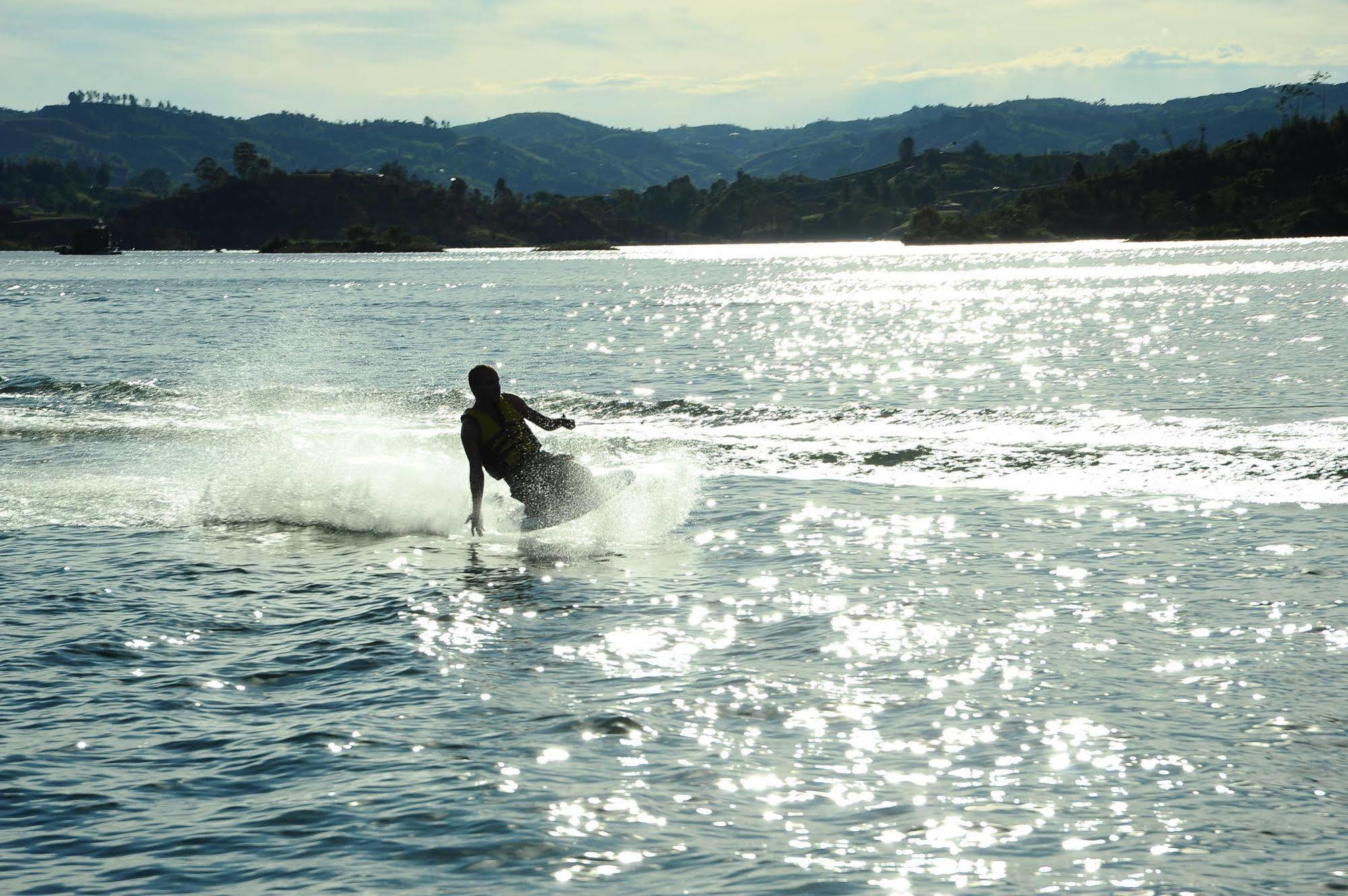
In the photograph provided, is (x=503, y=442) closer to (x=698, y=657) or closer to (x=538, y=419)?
(x=538, y=419)

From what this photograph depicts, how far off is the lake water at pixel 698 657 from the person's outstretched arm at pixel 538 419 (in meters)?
1.40

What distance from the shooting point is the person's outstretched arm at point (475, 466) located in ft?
50.5

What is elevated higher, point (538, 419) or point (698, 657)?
point (538, 419)

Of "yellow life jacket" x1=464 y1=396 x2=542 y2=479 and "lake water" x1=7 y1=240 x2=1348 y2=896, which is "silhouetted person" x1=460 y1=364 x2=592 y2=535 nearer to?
"yellow life jacket" x1=464 y1=396 x2=542 y2=479

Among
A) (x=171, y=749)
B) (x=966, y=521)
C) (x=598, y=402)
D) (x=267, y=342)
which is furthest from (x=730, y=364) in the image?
(x=171, y=749)

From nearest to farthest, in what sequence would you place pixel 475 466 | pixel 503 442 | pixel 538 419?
pixel 475 466 → pixel 503 442 → pixel 538 419

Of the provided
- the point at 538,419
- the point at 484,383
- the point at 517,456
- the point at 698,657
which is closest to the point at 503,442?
the point at 517,456

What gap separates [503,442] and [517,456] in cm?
25

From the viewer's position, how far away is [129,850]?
6.98m

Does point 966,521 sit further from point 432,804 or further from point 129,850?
point 129,850

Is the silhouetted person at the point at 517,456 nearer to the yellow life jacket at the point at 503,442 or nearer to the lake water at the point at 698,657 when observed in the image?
the yellow life jacket at the point at 503,442

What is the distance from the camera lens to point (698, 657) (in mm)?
10414

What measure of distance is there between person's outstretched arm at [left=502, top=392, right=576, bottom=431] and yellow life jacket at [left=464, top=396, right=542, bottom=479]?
0.60ft

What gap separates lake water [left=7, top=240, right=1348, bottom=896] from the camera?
22.7 ft
